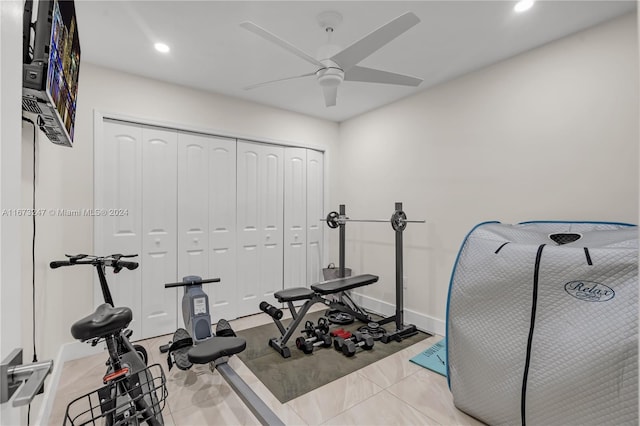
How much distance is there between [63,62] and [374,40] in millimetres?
1588

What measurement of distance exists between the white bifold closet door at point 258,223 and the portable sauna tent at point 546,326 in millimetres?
2489

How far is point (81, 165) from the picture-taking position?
279 centimetres

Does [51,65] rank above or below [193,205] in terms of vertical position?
above

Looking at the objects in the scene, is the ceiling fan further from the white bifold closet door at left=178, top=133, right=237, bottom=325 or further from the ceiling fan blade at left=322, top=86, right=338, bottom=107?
the white bifold closet door at left=178, top=133, right=237, bottom=325

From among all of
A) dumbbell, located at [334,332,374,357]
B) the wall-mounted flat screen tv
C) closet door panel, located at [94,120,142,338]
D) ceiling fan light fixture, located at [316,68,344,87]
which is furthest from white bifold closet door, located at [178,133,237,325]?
ceiling fan light fixture, located at [316,68,344,87]

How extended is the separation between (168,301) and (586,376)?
3.45 m

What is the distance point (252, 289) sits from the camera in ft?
12.7

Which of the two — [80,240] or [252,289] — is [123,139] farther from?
[252,289]

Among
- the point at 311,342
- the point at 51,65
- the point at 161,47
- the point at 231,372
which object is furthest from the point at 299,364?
the point at 161,47

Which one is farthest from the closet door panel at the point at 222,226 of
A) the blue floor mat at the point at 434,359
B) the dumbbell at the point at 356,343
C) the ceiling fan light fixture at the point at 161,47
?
the blue floor mat at the point at 434,359

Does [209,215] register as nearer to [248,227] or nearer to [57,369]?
[248,227]

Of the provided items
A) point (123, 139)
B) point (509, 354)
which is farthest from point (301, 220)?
point (509, 354)

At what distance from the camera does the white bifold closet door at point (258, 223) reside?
12.4 feet

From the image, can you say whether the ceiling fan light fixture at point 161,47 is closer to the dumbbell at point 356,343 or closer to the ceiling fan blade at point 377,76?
the ceiling fan blade at point 377,76
